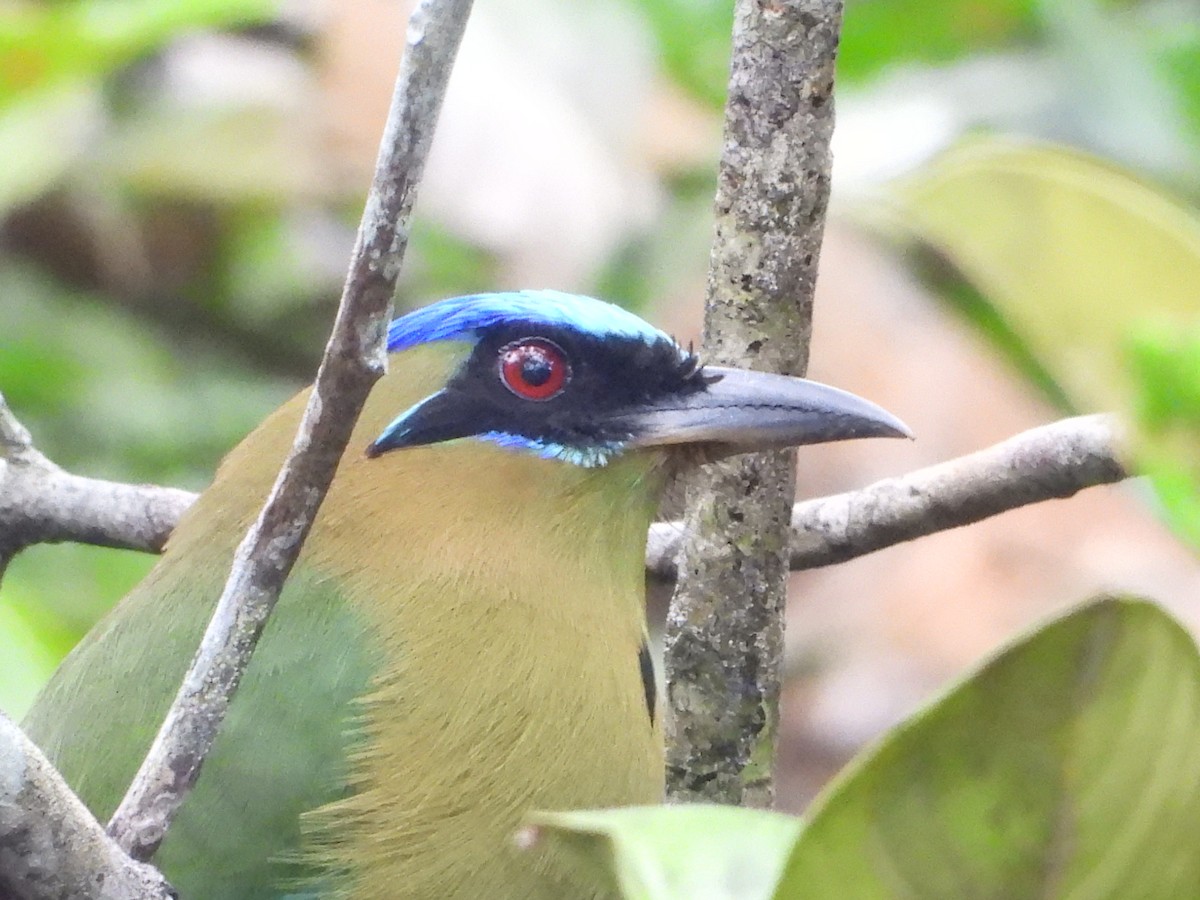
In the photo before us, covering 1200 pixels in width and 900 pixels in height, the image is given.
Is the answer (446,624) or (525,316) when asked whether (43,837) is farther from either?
(525,316)

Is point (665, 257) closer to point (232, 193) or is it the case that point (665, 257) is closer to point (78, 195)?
point (232, 193)

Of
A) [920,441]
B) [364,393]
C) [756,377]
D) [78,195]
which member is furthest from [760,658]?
[78,195]

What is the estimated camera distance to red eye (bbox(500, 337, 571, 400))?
2270 millimetres

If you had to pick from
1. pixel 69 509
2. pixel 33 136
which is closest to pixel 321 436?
pixel 69 509

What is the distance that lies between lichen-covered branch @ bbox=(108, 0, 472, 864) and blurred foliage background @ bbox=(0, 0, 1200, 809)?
8.33 feet

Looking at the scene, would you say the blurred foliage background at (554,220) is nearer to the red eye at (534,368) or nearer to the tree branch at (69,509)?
the tree branch at (69,509)

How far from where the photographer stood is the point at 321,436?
1.37 metres

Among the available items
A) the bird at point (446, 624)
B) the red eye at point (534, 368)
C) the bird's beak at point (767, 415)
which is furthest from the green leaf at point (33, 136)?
the bird's beak at point (767, 415)

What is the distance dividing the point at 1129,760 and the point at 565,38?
431 cm

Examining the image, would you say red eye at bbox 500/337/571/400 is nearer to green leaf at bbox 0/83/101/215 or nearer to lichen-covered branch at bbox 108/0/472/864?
lichen-covered branch at bbox 108/0/472/864

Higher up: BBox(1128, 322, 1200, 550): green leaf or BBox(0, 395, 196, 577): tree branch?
BBox(1128, 322, 1200, 550): green leaf

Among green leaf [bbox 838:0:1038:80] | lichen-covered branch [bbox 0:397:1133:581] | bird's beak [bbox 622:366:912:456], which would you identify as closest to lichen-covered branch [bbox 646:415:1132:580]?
lichen-covered branch [bbox 0:397:1133:581]

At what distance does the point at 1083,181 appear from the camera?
105 cm

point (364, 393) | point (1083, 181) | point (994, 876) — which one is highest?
point (1083, 181)
